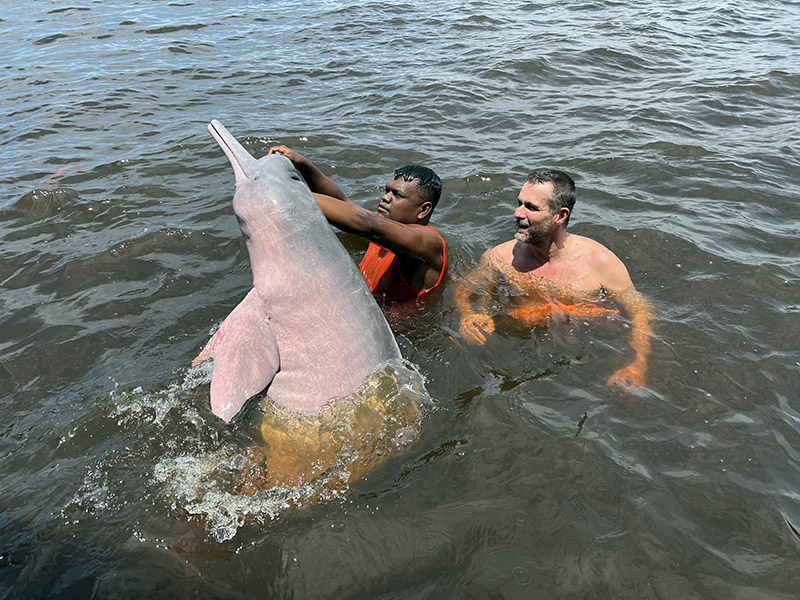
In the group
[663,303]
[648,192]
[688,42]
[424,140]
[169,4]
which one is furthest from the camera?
[169,4]

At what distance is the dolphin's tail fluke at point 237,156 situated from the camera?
4.13 metres

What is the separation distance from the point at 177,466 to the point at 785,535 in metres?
3.79

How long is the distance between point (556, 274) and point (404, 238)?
6.17 ft

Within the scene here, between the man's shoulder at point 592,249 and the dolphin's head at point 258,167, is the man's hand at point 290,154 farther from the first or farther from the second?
the man's shoulder at point 592,249

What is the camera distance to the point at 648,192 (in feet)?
25.6

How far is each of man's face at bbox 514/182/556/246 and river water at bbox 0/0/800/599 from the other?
88cm

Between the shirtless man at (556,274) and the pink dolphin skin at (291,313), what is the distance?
5.45 ft

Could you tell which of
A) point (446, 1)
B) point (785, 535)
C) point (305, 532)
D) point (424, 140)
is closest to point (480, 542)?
point (305, 532)

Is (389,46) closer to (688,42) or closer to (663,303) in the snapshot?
(688,42)

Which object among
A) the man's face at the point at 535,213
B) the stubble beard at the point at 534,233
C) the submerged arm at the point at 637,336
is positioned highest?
the man's face at the point at 535,213

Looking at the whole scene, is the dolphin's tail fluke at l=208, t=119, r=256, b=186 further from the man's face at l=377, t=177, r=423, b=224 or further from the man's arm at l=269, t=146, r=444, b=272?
the man's face at l=377, t=177, r=423, b=224

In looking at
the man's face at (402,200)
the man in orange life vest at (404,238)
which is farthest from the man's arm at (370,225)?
the man's face at (402,200)

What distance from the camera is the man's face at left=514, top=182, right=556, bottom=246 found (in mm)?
5605

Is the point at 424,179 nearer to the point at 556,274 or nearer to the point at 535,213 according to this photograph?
the point at 535,213
